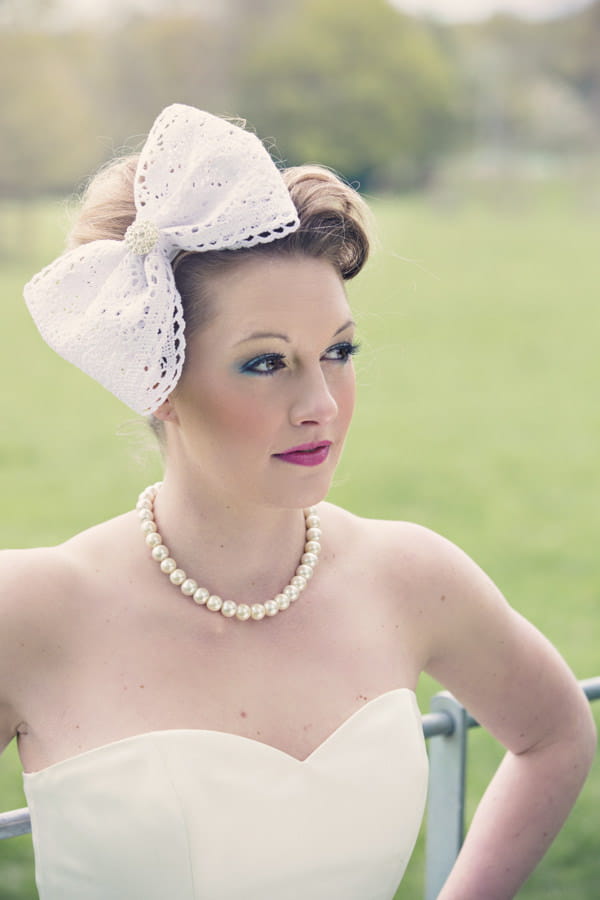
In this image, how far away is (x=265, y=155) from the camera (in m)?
1.53

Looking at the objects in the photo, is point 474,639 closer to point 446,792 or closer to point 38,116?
point 446,792

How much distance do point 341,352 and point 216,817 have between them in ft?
2.12

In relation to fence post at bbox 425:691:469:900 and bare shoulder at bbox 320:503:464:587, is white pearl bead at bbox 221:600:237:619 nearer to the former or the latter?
bare shoulder at bbox 320:503:464:587

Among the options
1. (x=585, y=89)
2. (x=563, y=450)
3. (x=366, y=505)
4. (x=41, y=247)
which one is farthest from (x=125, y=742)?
(x=585, y=89)

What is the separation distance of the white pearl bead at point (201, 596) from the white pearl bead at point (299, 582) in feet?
0.46

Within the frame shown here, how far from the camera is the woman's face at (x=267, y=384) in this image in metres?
1.49

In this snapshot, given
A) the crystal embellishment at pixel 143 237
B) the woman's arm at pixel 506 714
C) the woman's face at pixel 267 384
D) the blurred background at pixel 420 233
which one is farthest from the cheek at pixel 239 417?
the blurred background at pixel 420 233

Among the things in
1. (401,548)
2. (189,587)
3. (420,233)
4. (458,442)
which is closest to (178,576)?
(189,587)

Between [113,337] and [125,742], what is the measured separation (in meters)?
0.52

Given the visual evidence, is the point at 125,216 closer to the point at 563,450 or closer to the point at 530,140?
the point at 563,450

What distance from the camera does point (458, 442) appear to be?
50.4 feet

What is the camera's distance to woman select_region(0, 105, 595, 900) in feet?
4.86

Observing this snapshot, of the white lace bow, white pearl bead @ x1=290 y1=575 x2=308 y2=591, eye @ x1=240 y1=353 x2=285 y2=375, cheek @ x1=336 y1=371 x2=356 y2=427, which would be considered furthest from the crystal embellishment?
white pearl bead @ x1=290 y1=575 x2=308 y2=591

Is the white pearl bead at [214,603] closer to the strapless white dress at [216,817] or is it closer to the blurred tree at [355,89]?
the strapless white dress at [216,817]
